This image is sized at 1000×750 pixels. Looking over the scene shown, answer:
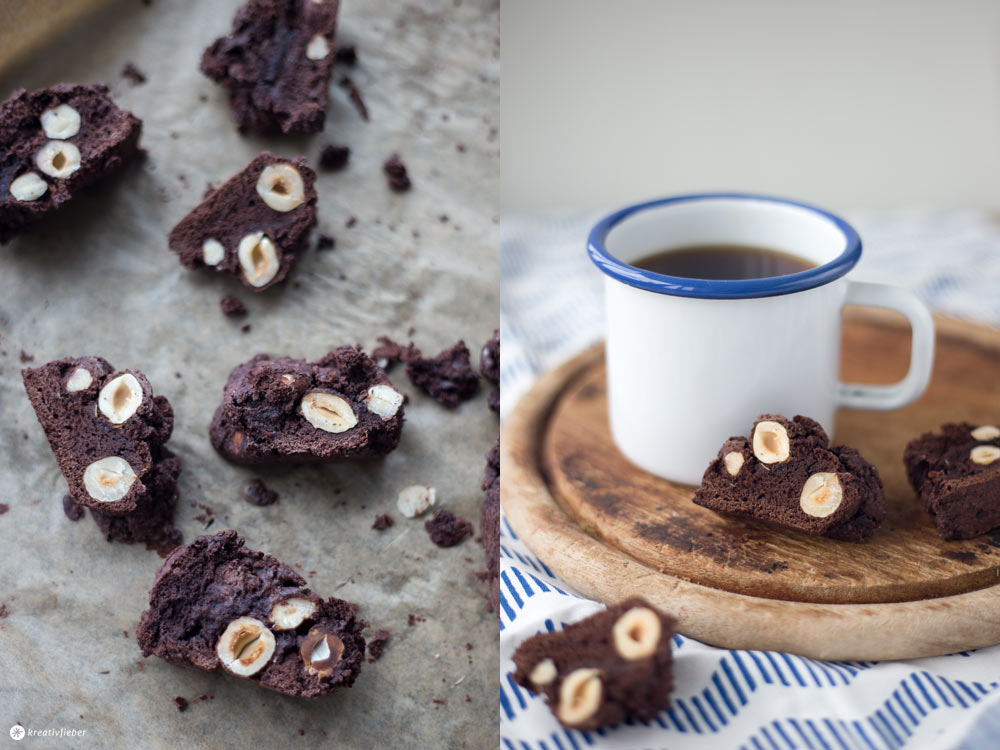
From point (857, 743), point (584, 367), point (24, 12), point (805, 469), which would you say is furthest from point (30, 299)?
point (857, 743)

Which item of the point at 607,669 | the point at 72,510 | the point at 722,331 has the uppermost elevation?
the point at 722,331

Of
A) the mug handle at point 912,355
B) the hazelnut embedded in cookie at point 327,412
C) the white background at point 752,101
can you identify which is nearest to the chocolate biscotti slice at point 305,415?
the hazelnut embedded in cookie at point 327,412

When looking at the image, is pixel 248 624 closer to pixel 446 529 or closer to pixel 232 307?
pixel 446 529

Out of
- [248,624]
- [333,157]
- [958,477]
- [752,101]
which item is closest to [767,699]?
[958,477]

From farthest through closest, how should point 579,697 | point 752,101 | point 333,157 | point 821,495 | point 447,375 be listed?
1. point 752,101
2. point 333,157
3. point 447,375
4. point 821,495
5. point 579,697

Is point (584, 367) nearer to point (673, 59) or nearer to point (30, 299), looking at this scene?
point (30, 299)
